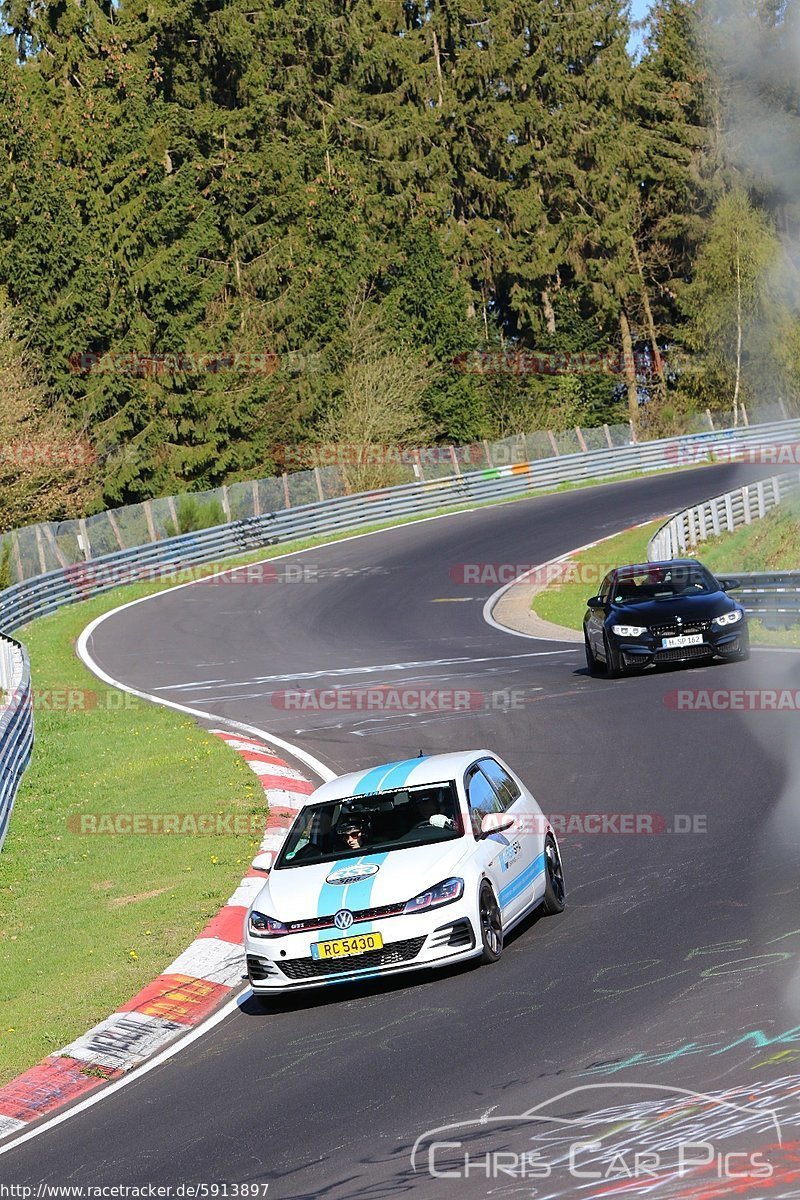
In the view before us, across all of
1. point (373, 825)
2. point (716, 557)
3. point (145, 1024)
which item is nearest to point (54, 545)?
point (716, 557)

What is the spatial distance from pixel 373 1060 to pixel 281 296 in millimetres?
61770

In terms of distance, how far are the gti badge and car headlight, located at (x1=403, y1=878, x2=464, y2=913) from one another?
40cm

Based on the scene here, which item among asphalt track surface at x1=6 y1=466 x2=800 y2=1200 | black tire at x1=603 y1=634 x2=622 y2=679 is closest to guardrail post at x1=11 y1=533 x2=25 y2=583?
asphalt track surface at x1=6 y1=466 x2=800 y2=1200

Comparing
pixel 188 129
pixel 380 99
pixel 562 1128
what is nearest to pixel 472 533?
pixel 188 129

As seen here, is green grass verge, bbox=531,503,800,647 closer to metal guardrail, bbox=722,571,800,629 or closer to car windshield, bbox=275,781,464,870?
metal guardrail, bbox=722,571,800,629

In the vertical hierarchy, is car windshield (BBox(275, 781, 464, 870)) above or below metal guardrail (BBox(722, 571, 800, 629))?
above

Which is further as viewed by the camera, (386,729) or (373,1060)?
(386,729)

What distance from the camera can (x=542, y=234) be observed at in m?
77.1

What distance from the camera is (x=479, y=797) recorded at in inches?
439

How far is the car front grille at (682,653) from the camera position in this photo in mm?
21438

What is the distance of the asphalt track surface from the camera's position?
22.6ft

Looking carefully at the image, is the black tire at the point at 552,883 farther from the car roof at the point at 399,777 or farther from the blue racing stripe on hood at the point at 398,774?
the blue racing stripe on hood at the point at 398,774

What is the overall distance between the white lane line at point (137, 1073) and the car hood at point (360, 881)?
71cm

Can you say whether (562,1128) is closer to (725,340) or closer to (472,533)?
(725,340)
